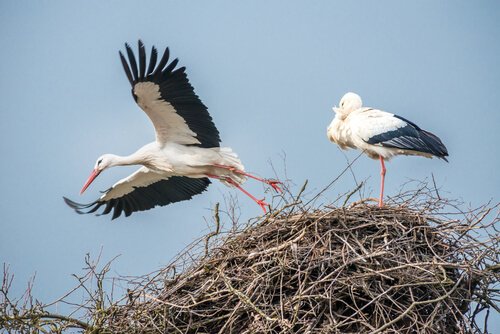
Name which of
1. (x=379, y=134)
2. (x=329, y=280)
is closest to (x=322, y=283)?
(x=329, y=280)

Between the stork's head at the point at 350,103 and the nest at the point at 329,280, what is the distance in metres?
2.12

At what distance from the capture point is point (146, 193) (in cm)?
1166

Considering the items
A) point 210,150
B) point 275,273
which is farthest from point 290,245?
point 210,150

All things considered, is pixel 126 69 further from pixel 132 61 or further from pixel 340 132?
pixel 340 132

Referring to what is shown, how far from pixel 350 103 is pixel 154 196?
291 cm

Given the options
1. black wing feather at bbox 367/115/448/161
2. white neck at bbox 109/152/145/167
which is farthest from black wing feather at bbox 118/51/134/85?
black wing feather at bbox 367/115/448/161

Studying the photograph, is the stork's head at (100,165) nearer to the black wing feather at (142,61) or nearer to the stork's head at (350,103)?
the black wing feather at (142,61)

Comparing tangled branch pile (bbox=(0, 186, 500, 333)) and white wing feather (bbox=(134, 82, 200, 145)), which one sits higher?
white wing feather (bbox=(134, 82, 200, 145))

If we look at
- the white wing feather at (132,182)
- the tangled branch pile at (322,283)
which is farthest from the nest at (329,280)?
the white wing feather at (132,182)

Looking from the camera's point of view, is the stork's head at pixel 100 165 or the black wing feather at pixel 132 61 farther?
the stork's head at pixel 100 165

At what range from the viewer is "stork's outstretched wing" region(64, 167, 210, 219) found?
37.8 feet

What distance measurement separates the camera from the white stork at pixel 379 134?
961cm

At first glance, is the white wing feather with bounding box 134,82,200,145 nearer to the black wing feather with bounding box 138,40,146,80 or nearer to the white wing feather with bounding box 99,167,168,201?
the black wing feather with bounding box 138,40,146,80

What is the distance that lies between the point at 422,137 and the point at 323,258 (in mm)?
2497
